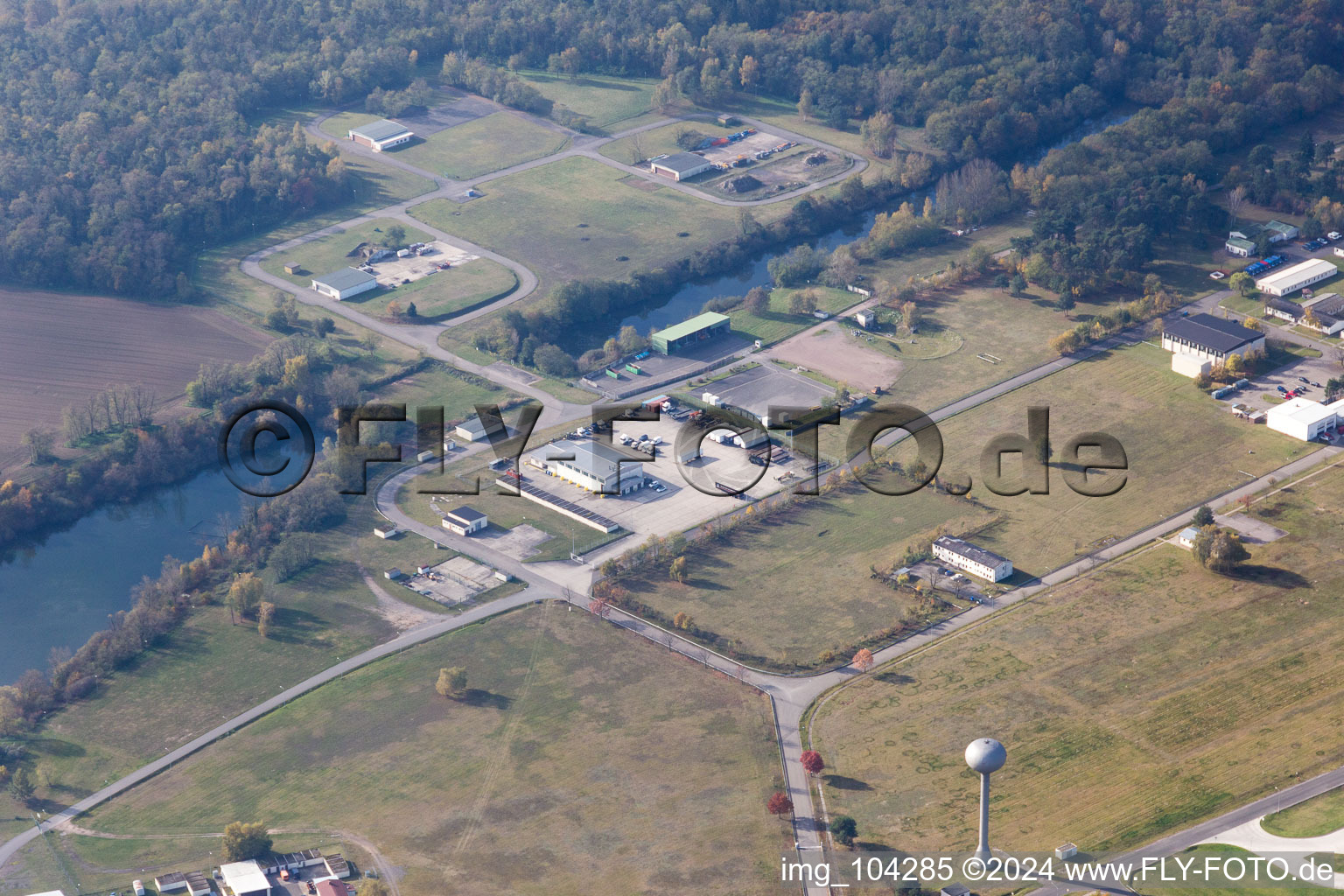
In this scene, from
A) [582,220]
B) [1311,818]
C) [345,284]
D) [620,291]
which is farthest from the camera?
[582,220]

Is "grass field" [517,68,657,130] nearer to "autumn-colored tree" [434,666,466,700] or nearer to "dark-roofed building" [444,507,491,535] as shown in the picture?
"dark-roofed building" [444,507,491,535]

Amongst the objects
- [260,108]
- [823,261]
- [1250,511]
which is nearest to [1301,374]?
[1250,511]

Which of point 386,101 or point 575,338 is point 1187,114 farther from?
point 386,101

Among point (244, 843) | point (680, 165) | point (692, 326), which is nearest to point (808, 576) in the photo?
point (692, 326)

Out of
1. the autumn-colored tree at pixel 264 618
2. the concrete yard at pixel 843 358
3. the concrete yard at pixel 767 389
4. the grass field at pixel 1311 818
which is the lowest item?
the autumn-colored tree at pixel 264 618

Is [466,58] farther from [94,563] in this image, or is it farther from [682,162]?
[94,563]

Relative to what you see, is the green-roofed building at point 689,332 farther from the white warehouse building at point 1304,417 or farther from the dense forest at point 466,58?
the dense forest at point 466,58

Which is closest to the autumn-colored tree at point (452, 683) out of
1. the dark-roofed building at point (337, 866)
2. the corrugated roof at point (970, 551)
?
the dark-roofed building at point (337, 866)
